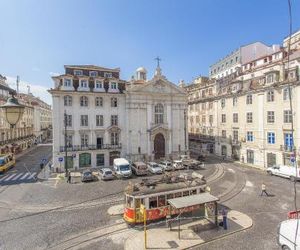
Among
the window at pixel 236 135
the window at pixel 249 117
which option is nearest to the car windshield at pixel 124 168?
the window at pixel 236 135

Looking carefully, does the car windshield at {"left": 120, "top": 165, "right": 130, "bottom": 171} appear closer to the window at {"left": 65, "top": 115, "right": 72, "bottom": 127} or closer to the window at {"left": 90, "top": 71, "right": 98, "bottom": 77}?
the window at {"left": 65, "top": 115, "right": 72, "bottom": 127}

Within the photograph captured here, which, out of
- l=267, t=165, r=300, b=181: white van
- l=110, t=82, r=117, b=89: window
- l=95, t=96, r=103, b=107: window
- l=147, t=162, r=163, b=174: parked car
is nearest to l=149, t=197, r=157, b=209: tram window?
l=147, t=162, r=163, b=174: parked car

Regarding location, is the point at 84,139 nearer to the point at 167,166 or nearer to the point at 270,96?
the point at 167,166

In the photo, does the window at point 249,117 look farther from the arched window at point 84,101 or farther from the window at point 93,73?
the arched window at point 84,101

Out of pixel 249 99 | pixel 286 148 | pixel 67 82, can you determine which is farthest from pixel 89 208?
pixel 249 99

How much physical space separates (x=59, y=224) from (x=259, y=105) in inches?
1312

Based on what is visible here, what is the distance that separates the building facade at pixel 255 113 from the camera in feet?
101

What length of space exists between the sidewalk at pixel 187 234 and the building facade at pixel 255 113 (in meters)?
16.9

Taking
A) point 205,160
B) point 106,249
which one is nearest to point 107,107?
point 205,160

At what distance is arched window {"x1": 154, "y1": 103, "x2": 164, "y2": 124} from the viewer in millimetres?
39250

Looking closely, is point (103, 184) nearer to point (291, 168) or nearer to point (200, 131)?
point (291, 168)

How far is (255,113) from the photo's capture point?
3575 centimetres

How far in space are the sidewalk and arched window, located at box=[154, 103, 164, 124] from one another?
80.5 ft

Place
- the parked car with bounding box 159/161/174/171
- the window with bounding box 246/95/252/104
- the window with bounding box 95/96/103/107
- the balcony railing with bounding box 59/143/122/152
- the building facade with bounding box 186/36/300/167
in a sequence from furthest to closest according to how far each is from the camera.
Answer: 1. the window with bounding box 246/95/252/104
2. the window with bounding box 95/96/103/107
3. the balcony railing with bounding box 59/143/122/152
4. the parked car with bounding box 159/161/174/171
5. the building facade with bounding box 186/36/300/167
